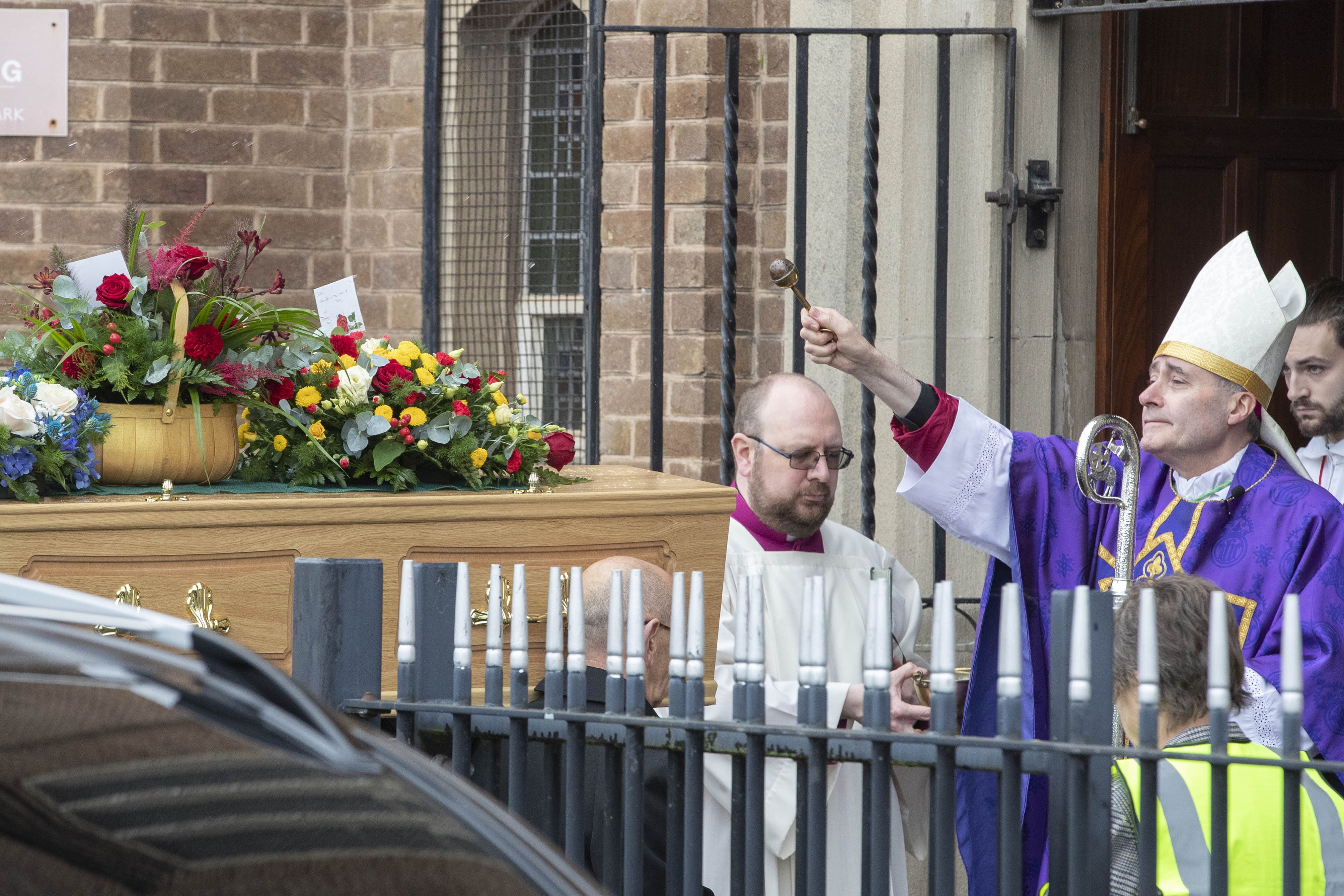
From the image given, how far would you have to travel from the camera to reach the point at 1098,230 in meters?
4.54

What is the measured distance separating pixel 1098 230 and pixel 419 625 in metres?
3.17

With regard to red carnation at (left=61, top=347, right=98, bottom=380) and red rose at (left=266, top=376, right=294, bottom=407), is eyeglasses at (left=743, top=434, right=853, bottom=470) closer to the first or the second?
red rose at (left=266, top=376, right=294, bottom=407)

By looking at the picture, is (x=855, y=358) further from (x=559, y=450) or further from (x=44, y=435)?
(x=44, y=435)

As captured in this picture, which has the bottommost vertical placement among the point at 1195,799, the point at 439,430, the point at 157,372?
the point at 1195,799

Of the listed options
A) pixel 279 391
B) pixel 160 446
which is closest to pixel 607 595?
pixel 279 391

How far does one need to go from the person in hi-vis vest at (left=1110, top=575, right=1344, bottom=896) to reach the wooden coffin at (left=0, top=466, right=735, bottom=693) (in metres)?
1.19

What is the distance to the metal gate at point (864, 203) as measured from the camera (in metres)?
4.12

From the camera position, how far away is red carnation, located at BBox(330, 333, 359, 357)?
3082 millimetres

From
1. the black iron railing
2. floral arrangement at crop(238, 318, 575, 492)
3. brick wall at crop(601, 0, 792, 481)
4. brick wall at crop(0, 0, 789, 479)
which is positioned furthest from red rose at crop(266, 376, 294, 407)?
brick wall at crop(601, 0, 792, 481)

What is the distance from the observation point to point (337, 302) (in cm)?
334

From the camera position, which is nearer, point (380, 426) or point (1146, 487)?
point (380, 426)

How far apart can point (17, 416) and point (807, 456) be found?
1847mm

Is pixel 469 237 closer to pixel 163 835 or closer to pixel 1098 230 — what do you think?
pixel 1098 230

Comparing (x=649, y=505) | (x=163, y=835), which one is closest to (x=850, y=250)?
(x=649, y=505)
